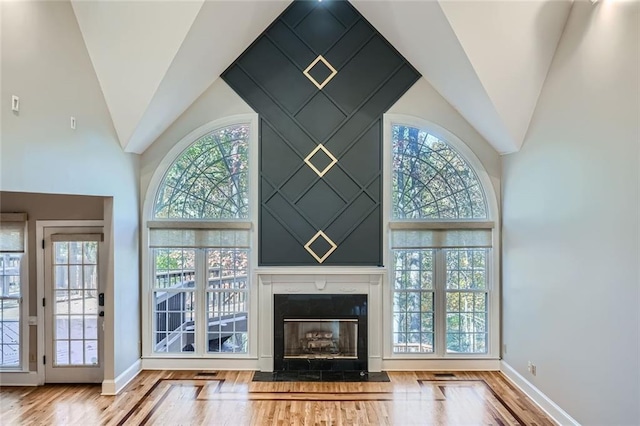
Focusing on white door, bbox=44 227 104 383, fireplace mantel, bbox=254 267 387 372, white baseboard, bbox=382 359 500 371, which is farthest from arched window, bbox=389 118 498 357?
white door, bbox=44 227 104 383

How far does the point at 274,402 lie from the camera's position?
4547mm

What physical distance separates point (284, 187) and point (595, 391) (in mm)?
3850

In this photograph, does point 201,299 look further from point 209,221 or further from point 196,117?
point 196,117

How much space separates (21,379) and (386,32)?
609 centimetres

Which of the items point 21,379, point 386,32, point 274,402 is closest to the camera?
point 274,402

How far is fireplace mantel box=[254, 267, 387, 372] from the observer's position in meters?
5.36

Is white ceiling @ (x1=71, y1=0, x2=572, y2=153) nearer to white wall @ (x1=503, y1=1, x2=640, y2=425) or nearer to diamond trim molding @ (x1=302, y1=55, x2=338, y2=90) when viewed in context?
white wall @ (x1=503, y1=1, x2=640, y2=425)

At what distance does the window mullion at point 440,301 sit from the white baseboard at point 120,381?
152 inches

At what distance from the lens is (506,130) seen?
4773mm

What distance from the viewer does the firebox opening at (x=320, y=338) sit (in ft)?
17.8

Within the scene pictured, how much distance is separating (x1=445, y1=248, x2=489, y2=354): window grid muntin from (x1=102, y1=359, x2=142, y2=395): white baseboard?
13.2 ft

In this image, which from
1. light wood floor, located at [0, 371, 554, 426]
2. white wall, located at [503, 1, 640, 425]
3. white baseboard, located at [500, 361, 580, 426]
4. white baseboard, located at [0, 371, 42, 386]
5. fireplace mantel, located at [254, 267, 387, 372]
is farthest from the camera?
fireplace mantel, located at [254, 267, 387, 372]

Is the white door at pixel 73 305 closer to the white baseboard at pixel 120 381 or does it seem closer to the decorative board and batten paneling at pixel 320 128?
the white baseboard at pixel 120 381

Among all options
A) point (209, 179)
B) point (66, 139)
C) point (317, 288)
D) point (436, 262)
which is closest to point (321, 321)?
point (317, 288)
